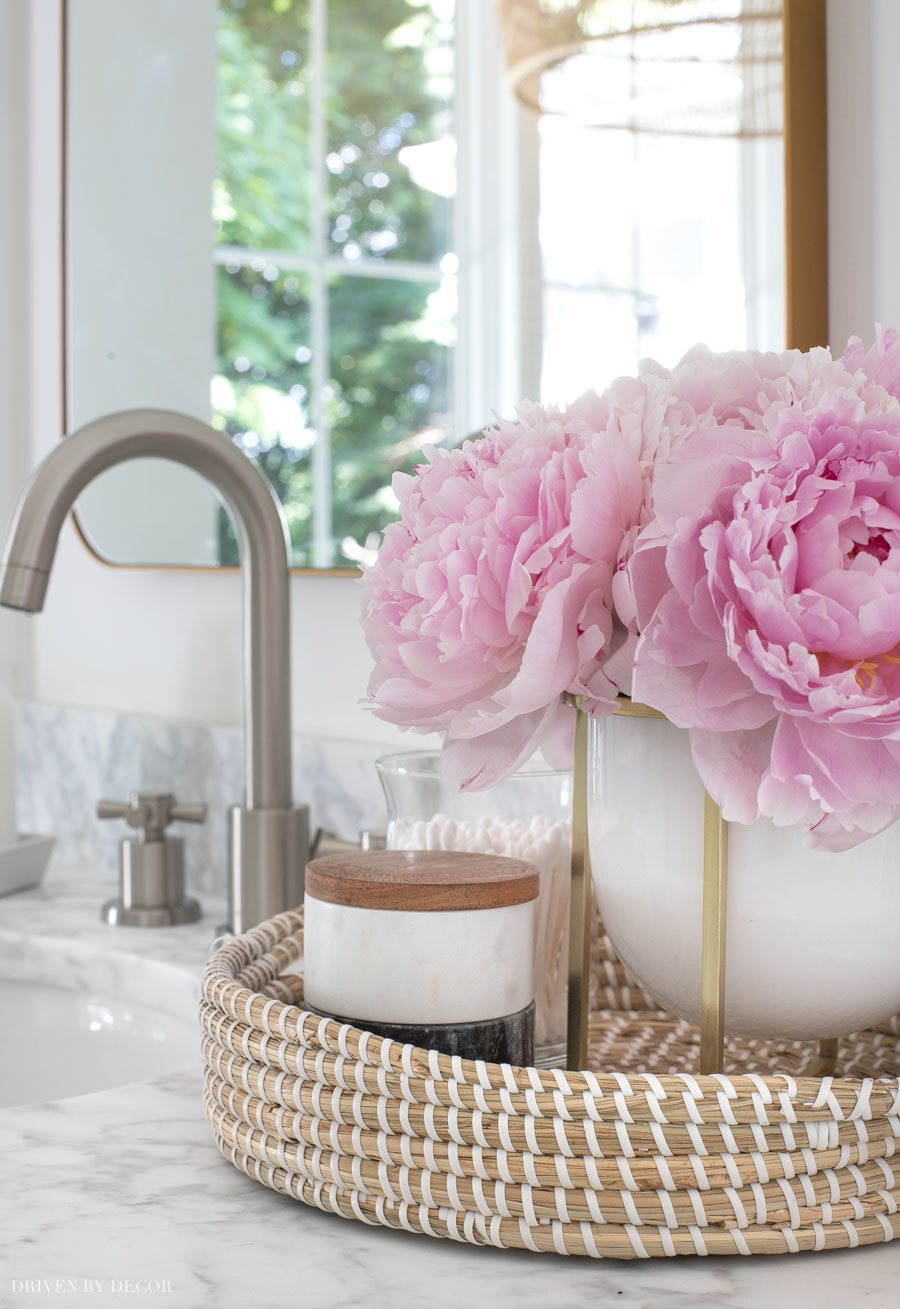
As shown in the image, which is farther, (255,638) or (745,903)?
(255,638)

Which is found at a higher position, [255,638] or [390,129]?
[390,129]

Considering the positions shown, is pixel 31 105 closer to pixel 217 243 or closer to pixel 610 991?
pixel 217 243

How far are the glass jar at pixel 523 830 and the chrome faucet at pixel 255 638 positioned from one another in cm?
24

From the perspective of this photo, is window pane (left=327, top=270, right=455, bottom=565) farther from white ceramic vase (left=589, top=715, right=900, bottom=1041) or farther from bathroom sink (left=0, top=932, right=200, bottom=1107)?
white ceramic vase (left=589, top=715, right=900, bottom=1041)

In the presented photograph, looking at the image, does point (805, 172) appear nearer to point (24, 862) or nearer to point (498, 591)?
point (498, 591)

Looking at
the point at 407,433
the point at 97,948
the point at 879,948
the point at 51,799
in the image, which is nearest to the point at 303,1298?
the point at 879,948

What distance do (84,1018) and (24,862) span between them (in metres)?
0.23

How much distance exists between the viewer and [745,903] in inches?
16.8

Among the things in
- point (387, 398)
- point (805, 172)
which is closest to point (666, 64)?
point (805, 172)

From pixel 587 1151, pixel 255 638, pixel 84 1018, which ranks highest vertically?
pixel 255 638

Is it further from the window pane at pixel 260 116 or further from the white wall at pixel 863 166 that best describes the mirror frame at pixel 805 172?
the window pane at pixel 260 116

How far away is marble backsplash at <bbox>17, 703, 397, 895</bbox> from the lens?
972mm

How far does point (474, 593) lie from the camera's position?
1.33ft

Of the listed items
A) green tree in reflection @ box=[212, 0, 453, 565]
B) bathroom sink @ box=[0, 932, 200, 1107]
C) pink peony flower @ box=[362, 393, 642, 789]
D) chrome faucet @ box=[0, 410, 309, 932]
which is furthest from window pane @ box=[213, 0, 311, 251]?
pink peony flower @ box=[362, 393, 642, 789]
